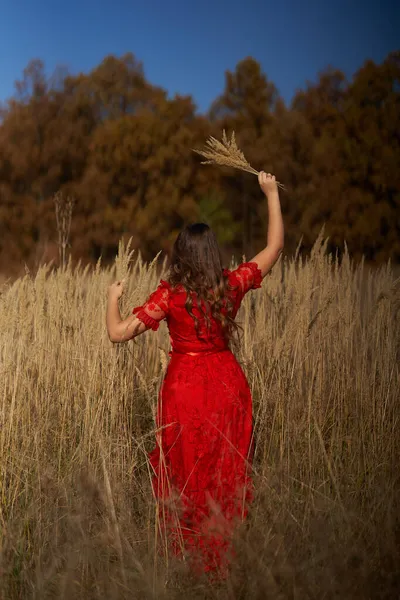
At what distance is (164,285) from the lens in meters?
2.56

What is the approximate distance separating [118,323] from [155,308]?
0.15m

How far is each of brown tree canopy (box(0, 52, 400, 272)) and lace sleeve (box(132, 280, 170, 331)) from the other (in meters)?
12.7

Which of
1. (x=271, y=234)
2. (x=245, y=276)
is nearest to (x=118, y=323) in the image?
(x=245, y=276)

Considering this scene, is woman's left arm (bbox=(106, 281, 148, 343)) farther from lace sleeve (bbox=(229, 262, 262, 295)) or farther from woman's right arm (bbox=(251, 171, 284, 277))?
woman's right arm (bbox=(251, 171, 284, 277))

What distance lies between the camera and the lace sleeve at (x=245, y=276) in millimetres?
2598

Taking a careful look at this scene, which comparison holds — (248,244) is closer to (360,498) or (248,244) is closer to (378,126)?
(378,126)

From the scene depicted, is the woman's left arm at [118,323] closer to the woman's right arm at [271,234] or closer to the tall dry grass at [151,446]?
the tall dry grass at [151,446]

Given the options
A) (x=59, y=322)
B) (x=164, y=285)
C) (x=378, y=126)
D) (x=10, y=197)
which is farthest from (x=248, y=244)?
(x=164, y=285)

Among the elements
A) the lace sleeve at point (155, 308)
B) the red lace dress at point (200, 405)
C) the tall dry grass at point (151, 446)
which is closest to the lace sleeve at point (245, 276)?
the red lace dress at point (200, 405)

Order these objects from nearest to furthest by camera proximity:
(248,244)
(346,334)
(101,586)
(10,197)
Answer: (101,586), (346,334), (248,244), (10,197)

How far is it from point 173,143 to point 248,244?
342 cm

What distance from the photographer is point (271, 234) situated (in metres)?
2.69

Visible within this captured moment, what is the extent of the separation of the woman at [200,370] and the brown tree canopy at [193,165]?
1262 centimetres

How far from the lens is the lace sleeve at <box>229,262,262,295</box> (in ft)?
8.52
